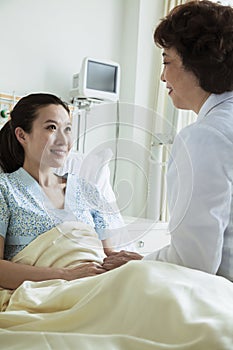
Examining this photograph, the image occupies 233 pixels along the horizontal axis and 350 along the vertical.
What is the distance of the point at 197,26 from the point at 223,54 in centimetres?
11

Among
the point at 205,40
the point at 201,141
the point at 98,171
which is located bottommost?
the point at 98,171

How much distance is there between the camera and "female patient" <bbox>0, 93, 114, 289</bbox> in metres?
1.74

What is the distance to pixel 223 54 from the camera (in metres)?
1.35

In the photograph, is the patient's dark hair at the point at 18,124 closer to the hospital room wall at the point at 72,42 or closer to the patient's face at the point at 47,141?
the patient's face at the point at 47,141

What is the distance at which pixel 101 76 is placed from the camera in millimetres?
3383

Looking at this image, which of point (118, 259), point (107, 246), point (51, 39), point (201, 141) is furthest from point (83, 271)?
point (51, 39)

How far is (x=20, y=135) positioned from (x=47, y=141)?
4.9 inches

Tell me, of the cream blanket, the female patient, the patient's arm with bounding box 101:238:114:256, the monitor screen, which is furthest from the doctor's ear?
the monitor screen

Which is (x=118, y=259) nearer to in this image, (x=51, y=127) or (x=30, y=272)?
(x=30, y=272)

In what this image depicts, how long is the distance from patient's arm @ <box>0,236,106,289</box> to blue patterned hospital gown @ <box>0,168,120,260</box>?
0.44ft

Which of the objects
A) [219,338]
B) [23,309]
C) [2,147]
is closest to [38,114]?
[2,147]

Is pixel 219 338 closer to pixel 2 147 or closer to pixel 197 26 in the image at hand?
pixel 197 26

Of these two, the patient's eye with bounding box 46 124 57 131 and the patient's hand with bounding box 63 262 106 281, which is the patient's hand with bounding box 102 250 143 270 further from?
the patient's eye with bounding box 46 124 57 131

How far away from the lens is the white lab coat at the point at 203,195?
119cm
